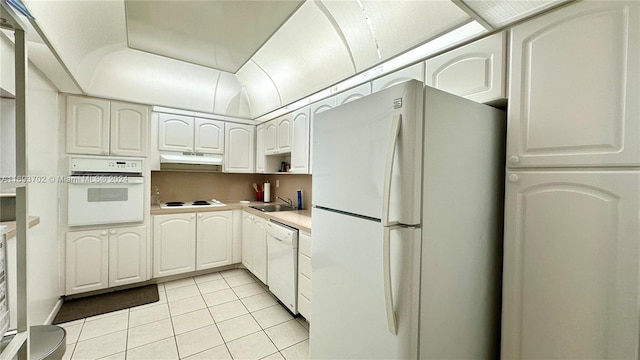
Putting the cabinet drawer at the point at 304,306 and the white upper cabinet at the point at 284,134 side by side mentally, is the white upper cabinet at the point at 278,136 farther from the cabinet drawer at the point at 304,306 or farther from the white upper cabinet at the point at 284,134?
the cabinet drawer at the point at 304,306

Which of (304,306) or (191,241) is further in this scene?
(191,241)

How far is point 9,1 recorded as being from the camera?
70cm

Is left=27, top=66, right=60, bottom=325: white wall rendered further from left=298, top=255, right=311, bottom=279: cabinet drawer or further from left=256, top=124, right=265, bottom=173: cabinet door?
left=256, top=124, right=265, bottom=173: cabinet door

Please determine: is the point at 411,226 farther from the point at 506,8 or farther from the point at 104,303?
the point at 104,303

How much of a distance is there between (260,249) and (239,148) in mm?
1467

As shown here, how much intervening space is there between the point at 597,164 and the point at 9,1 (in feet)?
6.67

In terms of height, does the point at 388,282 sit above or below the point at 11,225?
below

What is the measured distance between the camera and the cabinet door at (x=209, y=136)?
3320 mm

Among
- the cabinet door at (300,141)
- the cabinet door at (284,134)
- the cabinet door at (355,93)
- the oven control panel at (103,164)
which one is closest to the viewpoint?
the cabinet door at (355,93)

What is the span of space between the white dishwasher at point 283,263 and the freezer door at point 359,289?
0.68 metres

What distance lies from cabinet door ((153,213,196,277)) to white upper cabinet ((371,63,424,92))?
2.59 metres

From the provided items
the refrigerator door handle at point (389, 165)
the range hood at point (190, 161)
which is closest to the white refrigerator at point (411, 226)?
the refrigerator door handle at point (389, 165)

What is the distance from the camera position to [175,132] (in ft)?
10.4

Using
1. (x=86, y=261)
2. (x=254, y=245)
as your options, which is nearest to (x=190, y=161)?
(x=254, y=245)
